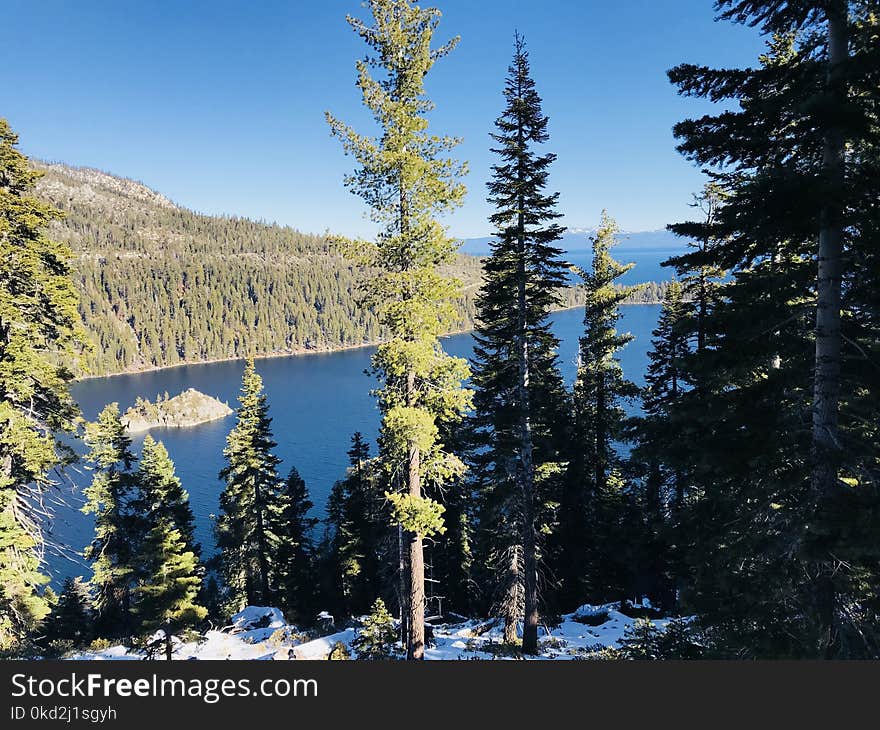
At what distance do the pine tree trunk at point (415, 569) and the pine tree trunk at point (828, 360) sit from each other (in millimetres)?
6654

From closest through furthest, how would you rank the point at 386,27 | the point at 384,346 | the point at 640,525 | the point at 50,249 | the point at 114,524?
the point at 386,27 < the point at 384,346 < the point at 50,249 < the point at 640,525 < the point at 114,524

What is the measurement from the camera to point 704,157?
20.6ft

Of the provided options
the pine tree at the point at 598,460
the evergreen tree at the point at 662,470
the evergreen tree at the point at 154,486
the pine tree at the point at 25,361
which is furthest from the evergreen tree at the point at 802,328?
the evergreen tree at the point at 154,486

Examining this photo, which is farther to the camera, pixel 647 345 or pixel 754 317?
pixel 647 345

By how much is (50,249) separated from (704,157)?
16097 mm

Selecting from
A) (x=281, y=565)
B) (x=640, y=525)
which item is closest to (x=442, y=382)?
(x=640, y=525)

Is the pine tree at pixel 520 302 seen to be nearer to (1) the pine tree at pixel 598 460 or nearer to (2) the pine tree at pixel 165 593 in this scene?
(1) the pine tree at pixel 598 460

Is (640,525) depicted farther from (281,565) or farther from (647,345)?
(647,345)

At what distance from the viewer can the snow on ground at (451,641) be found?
14.6m

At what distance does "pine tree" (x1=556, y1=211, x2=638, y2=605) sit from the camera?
68.7 ft

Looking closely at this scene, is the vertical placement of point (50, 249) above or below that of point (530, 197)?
below

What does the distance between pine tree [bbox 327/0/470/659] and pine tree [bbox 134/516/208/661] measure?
49.3 ft
